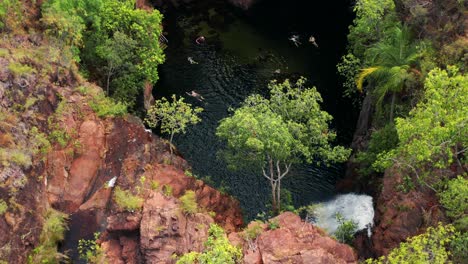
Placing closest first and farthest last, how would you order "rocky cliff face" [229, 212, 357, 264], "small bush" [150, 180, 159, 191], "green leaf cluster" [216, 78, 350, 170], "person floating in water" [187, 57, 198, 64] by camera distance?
1. "rocky cliff face" [229, 212, 357, 264]
2. "green leaf cluster" [216, 78, 350, 170]
3. "small bush" [150, 180, 159, 191]
4. "person floating in water" [187, 57, 198, 64]

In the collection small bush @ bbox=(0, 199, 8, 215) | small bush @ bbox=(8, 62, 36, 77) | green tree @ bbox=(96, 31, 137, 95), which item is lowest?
small bush @ bbox=(0, 199, 8, 215)

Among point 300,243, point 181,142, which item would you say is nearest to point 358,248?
point 300,243

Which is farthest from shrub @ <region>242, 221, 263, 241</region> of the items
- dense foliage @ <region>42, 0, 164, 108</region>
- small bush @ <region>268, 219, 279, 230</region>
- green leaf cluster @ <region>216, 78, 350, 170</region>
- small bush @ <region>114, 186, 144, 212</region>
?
dense foliage @ <region>42, 0, 164, 108</region>

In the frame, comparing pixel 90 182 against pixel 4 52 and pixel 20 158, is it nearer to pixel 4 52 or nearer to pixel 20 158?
pixel 20 158

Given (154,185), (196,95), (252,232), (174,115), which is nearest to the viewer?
(252,232)

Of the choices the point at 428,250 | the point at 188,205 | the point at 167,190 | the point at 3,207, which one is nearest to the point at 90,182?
the point at 167,190

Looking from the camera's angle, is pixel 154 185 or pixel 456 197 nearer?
pixel 456 197

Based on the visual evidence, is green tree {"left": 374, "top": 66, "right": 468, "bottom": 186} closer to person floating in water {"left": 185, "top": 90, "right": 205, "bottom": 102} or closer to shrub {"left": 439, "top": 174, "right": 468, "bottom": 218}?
shrub {"left": 439, "top": 174, "right": 468, "bottom": 218}
